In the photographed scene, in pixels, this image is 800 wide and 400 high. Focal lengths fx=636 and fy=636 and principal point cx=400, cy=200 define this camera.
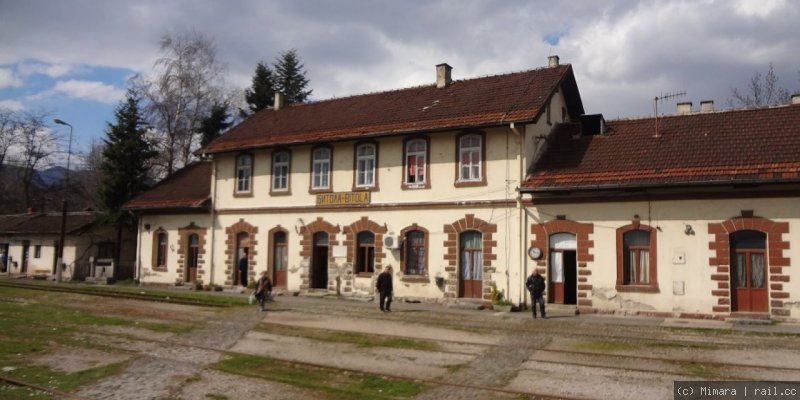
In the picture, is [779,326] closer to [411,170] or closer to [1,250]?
[411,170]

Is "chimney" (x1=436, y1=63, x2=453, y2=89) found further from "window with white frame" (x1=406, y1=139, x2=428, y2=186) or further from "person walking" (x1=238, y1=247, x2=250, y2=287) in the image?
"person walking" (x1=238, y1=247, x2=250, y2=287)

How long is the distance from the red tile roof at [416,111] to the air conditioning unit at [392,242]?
12.4 ft

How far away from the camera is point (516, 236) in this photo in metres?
20.8

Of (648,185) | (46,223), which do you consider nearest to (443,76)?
(648,185)

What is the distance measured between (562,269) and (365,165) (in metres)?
8.46

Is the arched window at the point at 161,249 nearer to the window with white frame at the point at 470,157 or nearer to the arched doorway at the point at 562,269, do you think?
the window with white frame at the point at 470,157

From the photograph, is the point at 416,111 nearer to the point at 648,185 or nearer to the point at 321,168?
the point at 321,168

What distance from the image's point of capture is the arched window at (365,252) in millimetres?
24109

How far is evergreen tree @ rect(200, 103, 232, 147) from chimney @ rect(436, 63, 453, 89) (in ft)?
66.4

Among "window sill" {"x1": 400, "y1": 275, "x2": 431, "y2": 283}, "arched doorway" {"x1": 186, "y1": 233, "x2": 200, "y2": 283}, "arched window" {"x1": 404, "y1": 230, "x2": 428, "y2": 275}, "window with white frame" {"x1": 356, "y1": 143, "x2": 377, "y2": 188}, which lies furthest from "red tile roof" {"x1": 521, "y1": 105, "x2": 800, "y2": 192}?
"arched doorway" {"x1": 186, "y1": 233, "x2": 200, "y2": 283}

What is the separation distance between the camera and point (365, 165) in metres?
24.4

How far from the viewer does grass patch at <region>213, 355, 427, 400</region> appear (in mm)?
10344

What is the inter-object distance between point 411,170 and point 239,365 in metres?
12.1

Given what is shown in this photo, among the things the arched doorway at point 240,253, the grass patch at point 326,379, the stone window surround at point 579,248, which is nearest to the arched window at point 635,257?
the stone window surround at point 579,248
